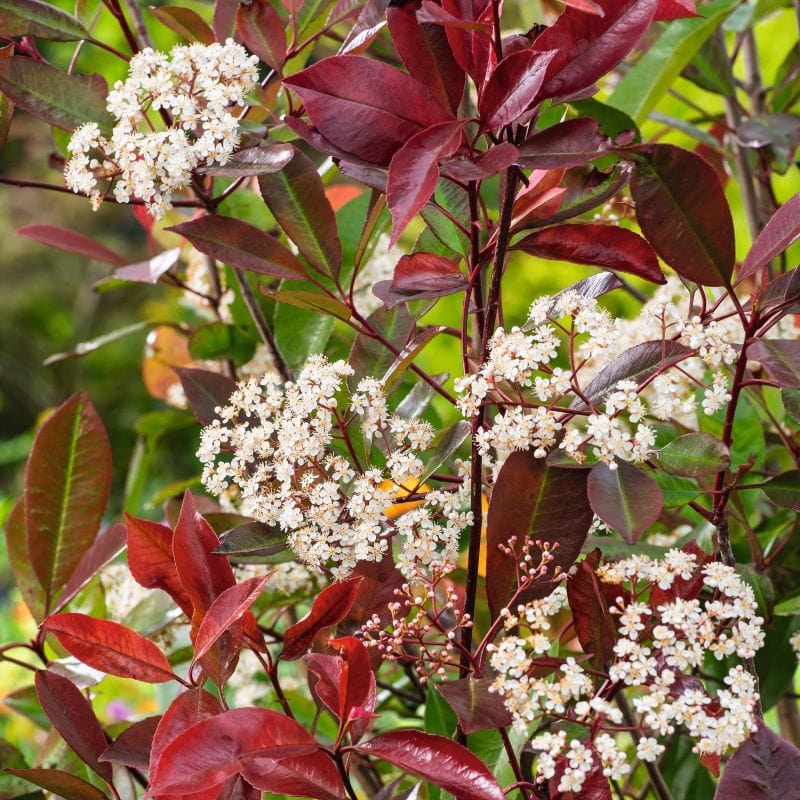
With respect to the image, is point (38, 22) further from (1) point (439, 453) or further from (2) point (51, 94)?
(1) point (439, 453)

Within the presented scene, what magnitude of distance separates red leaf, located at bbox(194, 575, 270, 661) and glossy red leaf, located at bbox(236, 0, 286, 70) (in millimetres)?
365

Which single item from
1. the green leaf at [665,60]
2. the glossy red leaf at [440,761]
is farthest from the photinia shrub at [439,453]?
the green leaf at [665,60]

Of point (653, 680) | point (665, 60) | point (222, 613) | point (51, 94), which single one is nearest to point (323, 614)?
point (222, 613)

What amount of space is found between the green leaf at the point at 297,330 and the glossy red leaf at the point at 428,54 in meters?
0.28

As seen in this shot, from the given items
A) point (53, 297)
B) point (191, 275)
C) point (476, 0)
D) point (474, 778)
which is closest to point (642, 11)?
point (476, 0)

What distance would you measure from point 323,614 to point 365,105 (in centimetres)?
26

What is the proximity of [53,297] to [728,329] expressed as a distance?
6100 millimetres

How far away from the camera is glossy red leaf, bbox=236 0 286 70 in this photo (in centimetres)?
63

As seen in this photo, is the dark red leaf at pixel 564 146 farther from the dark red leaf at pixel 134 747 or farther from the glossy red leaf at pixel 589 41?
the dark red leaf at pixel 134 747

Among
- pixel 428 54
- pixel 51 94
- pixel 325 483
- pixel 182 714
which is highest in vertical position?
pixel 428 54

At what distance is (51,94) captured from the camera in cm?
62

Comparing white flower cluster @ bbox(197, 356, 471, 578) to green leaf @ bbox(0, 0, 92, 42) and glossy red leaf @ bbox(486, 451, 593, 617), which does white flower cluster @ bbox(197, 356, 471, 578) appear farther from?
green leaf @ bbox(0, 0, 92, 42)

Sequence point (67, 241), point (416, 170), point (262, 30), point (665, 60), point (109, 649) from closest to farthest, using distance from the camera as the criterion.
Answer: point (416, 170) < point (109, 649) < point (262, 30) < point (665, 60) < point (67, 241)

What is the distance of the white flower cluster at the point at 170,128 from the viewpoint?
544 millimetres
